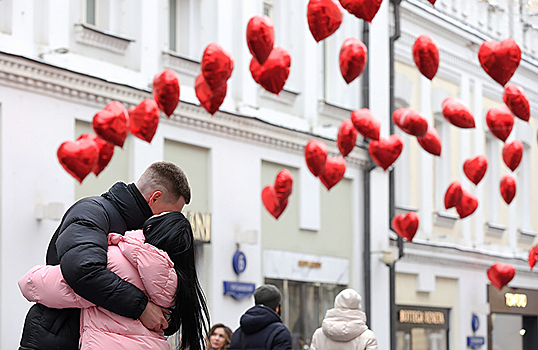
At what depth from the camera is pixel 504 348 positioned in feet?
75.4

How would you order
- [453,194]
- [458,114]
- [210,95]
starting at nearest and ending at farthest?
[210,95] → [458,114] → [453,194]

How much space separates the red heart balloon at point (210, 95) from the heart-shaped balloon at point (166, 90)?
10.5 inches

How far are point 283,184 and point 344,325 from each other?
570 cm

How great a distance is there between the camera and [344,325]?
26.1 feet

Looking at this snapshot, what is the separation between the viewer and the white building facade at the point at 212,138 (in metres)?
11.5

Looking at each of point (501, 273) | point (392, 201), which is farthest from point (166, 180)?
point (501, 273)

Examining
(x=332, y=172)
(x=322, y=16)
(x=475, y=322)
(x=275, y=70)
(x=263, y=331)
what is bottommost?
(x=475, y=322)

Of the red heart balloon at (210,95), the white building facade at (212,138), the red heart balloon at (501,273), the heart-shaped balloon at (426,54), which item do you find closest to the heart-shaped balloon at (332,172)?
the white building facade at (212,138)

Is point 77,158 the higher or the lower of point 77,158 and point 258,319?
the higher

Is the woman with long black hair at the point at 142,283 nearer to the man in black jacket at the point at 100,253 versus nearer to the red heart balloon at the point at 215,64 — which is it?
A: the man in black jacket at the point at 100,253

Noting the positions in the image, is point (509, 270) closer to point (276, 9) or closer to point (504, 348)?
point (504, 348)

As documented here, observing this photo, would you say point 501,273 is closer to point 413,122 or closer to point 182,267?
point 413,122

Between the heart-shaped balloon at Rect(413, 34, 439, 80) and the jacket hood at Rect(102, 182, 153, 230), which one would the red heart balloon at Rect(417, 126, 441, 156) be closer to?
the heart-shaped balloon at Rect(413, 34, 439, 80)

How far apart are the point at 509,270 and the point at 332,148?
4859 mm
